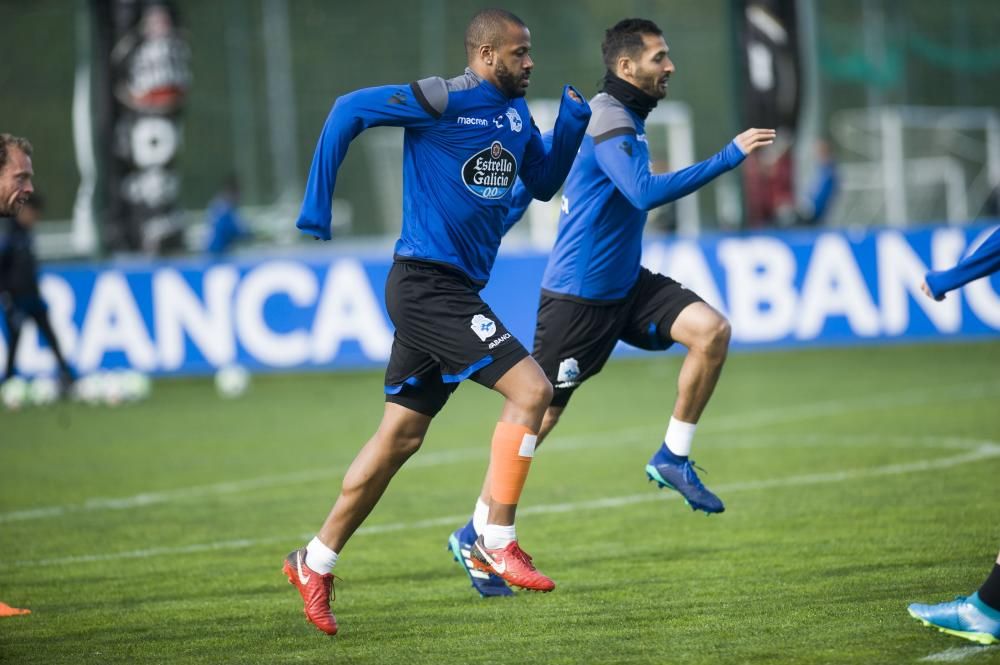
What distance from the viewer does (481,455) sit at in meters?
12.2

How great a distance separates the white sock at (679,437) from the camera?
7.56 m

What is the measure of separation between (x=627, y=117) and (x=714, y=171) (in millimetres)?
820

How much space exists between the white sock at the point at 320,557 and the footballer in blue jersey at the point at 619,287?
0.94 meters

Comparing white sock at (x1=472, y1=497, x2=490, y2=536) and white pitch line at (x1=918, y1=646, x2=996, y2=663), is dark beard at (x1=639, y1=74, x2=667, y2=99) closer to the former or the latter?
white sock at (x1=472, y1=497, x2=490, y2=536)

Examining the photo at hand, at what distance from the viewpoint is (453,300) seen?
6.43 m

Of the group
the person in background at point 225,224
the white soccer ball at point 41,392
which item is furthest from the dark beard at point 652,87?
the person in background at point 225,224

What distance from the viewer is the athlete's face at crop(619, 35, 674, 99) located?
Answer: 24.3 feet

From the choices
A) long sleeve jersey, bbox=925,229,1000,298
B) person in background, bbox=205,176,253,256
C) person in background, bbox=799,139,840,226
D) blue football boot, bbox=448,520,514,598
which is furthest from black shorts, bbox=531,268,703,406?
person in background, bbox=205,176,253,256

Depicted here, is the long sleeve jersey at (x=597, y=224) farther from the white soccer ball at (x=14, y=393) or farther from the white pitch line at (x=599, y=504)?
the white soccer ball at (x=14, y=393)

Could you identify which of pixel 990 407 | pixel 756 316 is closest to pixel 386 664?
pixel 990 407

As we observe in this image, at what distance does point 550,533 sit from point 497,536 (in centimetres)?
211

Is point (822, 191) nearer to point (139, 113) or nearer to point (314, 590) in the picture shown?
point (139, 113)

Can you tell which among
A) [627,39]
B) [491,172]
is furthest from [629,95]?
[491,172]

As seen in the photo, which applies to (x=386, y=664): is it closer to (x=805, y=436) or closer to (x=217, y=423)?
(x=805, y=436)
